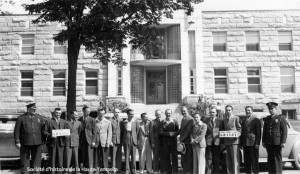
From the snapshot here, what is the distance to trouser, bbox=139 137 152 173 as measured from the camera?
11.1m

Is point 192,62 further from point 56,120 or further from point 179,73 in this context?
point 56,120

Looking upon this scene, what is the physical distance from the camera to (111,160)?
11.0 meters

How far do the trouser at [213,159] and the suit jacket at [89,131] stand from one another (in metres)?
3.65

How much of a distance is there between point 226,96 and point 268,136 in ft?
49.5

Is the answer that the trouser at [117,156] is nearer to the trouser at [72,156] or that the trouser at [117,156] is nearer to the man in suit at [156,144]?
the man in suit at [156,144]

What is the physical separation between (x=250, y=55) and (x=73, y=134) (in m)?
18.4

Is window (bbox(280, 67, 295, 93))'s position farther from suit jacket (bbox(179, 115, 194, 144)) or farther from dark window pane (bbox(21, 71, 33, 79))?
dark window pane (bbox(21, 71, 33, 79))

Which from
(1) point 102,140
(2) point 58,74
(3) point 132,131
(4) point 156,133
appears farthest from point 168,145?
(2) point 58,74

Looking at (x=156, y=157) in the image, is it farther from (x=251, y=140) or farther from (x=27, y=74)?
(x=27, y=74)

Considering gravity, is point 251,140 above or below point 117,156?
above

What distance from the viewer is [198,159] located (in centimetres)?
1004

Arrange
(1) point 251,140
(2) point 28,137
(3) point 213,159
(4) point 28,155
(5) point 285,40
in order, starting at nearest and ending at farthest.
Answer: (2) point 28,137 → (4) point 28,155 → (1) point 251,140 → (3) point 213,159 → (5) point 285,40

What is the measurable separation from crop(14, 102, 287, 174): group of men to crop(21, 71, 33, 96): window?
15.5m

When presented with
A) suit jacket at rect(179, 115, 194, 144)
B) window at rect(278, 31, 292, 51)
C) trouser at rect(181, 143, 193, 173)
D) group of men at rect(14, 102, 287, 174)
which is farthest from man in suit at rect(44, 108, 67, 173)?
window at rect(278, 31, 292, 51)
